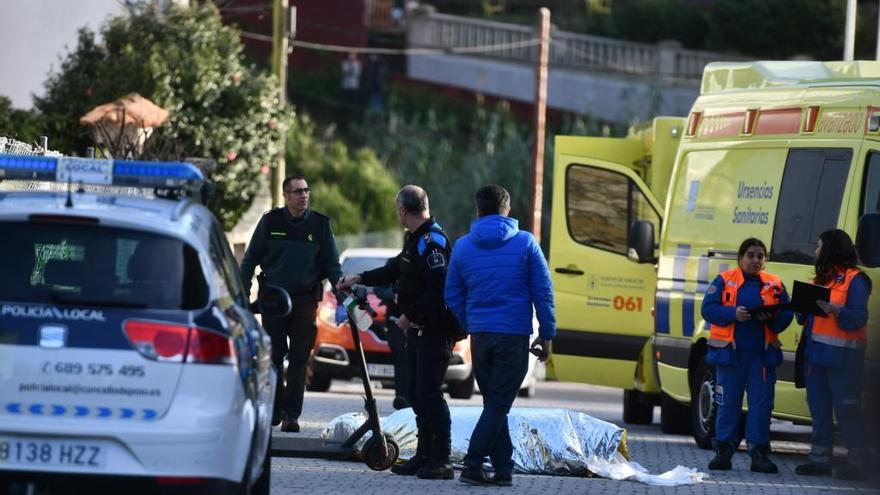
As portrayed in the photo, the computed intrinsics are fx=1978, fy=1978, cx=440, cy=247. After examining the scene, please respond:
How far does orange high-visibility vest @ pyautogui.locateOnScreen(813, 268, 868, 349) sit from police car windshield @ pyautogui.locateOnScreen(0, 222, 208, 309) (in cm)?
584

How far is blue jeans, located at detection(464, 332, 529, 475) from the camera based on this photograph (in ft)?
37.9

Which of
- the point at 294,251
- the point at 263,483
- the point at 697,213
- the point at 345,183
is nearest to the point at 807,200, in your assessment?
the point at 697,213

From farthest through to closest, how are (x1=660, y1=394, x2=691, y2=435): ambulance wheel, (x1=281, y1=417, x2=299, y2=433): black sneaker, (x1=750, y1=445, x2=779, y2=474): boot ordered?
(x1=660, y1=394, x2=691, y2=435): ambulance wheel
(x1=281, y1=417, x2=299, y2=433): black sneaker
(x1=750, y1=445, x2=779, y2=474): boot

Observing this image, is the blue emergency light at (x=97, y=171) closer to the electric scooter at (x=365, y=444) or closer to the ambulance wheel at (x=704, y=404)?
the electric scooter at (x=365, y=444)

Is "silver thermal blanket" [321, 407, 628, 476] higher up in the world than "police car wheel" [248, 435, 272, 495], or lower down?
lower down

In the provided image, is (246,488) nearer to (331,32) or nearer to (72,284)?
(72,284)

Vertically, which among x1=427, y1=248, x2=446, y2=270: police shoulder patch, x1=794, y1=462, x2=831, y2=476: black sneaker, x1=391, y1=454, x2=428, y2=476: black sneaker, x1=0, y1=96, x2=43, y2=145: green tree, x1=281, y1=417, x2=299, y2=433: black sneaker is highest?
x1=0, y1=96, x2=43, y2=145: green tree

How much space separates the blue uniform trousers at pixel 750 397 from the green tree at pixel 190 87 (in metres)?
12.2

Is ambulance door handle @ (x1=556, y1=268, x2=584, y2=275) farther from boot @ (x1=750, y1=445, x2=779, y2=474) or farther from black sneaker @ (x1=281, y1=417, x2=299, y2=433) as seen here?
boot @ (x1=750, y1=445, x2=779, y2=474)

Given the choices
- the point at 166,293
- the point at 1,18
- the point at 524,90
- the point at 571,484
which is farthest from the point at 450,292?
the point at 524,90

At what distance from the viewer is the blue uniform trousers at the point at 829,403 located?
512 inches

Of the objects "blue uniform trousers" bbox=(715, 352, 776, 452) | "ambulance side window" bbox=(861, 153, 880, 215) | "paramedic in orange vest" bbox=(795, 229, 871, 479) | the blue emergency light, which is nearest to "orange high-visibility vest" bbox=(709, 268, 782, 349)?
"blue uniform trousers" bbox=(715, 352, 776, 452)

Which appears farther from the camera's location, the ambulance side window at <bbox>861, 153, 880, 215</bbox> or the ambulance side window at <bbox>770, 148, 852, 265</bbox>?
the ambulance side window at <bbox>770, 148, 852, 265</bbox>

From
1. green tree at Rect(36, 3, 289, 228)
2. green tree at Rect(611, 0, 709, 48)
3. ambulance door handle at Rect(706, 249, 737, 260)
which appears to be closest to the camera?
ambulance door handle at Rect(706, 249, 737, 260)
